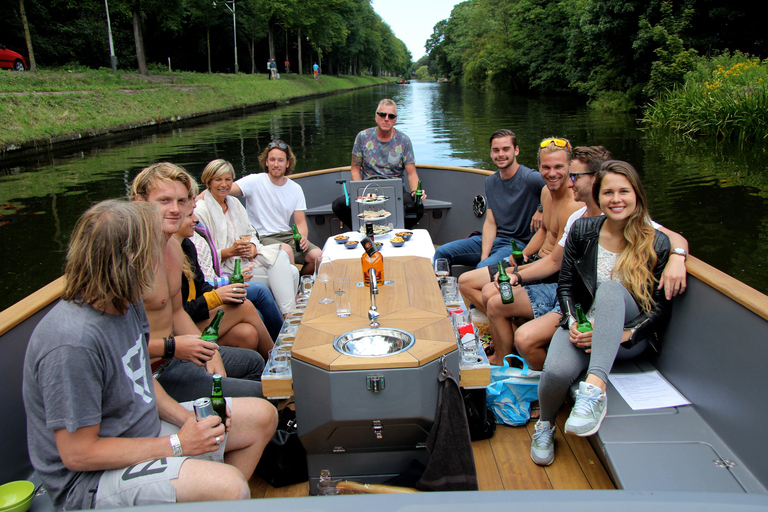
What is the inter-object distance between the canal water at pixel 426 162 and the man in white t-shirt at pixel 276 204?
382cm

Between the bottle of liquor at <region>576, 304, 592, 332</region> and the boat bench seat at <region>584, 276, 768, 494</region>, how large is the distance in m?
0.30

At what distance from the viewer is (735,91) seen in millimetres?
13648

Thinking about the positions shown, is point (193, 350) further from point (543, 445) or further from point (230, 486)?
point (543, 445)

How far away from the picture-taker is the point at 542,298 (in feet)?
10.8

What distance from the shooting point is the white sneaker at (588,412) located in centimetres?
217

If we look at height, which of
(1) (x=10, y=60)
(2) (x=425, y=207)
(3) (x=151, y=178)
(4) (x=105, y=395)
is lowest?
(2) (x=425, y=207)

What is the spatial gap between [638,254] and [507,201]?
72.5 inches

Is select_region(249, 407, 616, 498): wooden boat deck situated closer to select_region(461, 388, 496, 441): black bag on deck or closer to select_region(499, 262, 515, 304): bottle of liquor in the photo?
select_region(461, 388, 496, 441): black bag on deck

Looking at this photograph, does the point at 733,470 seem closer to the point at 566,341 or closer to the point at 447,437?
the point at 566,341

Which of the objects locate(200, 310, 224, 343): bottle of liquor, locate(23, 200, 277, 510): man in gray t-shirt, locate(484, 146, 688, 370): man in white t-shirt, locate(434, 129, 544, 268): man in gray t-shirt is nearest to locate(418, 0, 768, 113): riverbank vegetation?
locate(434, 129, 544, 268): man in gray t-shirt

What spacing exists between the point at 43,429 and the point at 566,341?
7.01 ft

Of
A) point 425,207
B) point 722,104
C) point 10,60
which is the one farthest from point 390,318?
point 10,60

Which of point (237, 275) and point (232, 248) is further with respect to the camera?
point (232, 248)

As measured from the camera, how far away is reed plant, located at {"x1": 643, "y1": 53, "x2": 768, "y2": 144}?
516 inches
